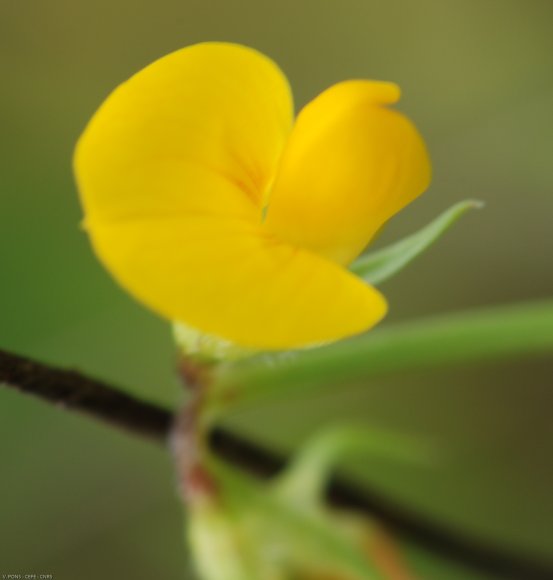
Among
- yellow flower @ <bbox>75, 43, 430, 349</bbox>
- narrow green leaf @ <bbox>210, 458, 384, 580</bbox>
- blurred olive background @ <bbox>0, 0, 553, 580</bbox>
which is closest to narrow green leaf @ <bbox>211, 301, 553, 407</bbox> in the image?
narrow green leaf @ <bbox>210, 458, 384, 580</bbox>

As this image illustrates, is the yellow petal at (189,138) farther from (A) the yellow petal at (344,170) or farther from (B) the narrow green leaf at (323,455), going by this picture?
(B) the narrow green leaf at (323,455)

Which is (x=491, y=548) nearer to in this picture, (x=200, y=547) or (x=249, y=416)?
(x=200, y=547)

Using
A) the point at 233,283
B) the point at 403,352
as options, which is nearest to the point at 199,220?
the point at 233,283

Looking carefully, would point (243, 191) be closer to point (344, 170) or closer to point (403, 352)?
point (344, 170)

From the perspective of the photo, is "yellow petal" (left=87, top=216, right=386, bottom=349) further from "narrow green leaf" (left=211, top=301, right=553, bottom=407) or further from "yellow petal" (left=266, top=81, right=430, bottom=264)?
"narrow green leaf" (left=211, top=301, right=553, bottom=407)

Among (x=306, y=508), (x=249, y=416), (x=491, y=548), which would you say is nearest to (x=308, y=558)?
(x=306, y=508)

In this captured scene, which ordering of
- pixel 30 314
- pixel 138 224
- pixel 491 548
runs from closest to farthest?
pixel 138 224
pixel 491 548
pixel 30 314

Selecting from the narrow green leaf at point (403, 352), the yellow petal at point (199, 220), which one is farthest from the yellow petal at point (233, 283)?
the narrow green leaf at point (403, 352)
